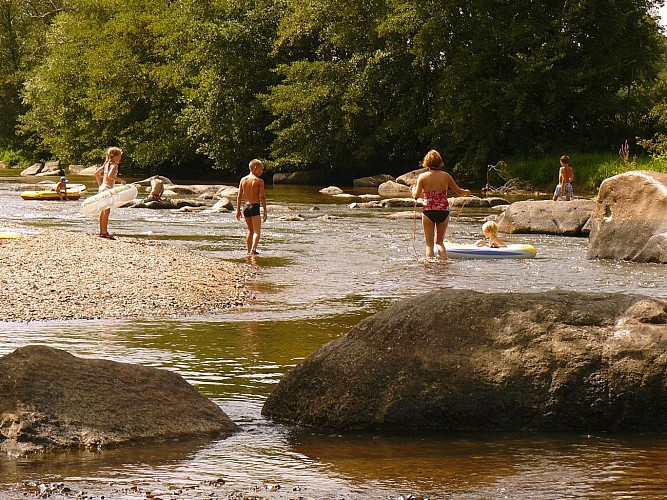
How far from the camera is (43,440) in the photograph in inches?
226

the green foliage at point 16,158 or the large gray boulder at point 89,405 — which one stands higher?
the green foliage at point 16,158

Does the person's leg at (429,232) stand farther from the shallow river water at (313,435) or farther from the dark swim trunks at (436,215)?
the shallow river water at (313,435)

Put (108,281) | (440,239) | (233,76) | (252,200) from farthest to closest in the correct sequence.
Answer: (233,76) < (252,200) < (440,239) < (108,281)

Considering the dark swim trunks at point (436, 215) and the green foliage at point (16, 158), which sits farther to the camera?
the green foliage at point (16, 158)

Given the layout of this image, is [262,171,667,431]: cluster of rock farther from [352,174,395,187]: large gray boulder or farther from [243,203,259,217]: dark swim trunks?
[352,174,395,187]: large gray boulder

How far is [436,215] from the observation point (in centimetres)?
1664

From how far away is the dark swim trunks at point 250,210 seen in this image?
56.2ft

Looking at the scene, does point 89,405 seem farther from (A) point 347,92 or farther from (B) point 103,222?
(A) point 347,92

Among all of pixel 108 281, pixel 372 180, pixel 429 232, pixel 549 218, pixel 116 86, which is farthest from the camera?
pixel 116 86

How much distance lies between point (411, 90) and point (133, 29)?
18.5m

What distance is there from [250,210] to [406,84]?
88.9 ft

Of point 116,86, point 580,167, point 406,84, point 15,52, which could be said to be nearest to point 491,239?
point 580,167

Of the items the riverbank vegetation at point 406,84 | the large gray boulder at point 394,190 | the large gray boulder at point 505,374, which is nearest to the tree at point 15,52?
the riverbank vegetation at point 406,84

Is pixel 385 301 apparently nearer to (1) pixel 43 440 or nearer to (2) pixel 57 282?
(2) pixel 57 282
